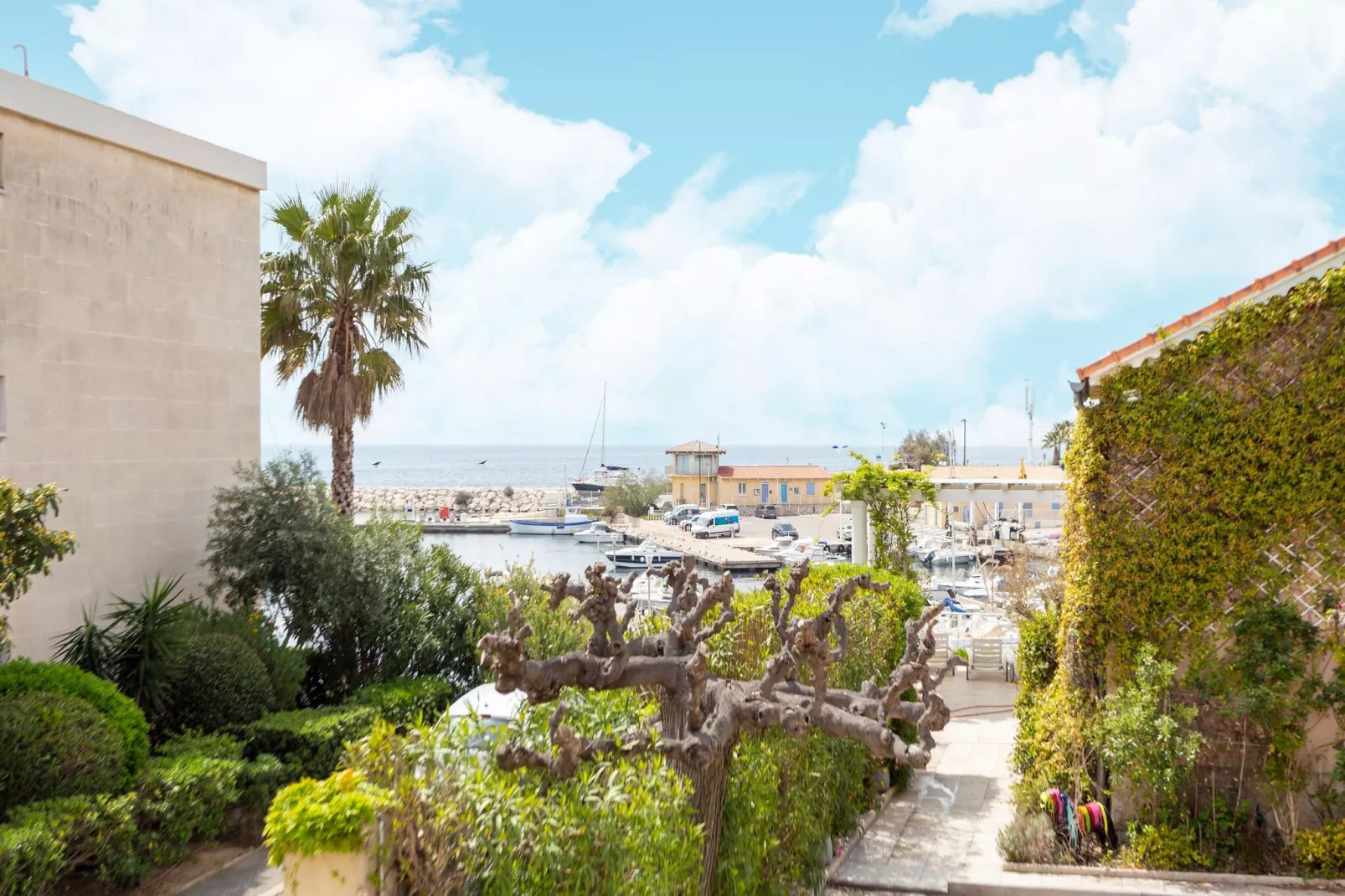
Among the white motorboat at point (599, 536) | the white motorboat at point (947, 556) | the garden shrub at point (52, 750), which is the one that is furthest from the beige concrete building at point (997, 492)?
the white motorboat at point (599, 536)

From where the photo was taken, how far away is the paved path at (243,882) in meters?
7.52

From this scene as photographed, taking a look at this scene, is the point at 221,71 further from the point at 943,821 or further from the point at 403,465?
the point at 403,465

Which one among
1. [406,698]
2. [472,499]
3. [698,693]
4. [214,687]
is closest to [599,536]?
[472,499]

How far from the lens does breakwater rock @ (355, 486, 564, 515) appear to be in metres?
80.3

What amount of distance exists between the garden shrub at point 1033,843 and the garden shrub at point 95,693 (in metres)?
7.70

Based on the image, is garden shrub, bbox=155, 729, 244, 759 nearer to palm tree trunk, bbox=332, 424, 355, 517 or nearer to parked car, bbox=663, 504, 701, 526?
palm tree trunk, bbox=332, 424, 355, 517

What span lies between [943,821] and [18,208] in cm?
1217

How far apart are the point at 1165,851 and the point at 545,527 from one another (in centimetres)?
5362

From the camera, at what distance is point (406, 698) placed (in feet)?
34.9

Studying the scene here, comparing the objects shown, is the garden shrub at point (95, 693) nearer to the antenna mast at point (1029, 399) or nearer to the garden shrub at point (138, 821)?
the garden shrub at point (138, 821)

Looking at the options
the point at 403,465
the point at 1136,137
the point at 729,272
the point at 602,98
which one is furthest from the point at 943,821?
the point at 403,465

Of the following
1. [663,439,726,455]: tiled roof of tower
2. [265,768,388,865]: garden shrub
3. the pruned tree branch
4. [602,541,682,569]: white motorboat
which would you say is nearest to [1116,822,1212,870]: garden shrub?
the pruned tree branch

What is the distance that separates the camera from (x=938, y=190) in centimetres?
2373

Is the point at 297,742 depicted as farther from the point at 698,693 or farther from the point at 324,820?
the point at 324,820
